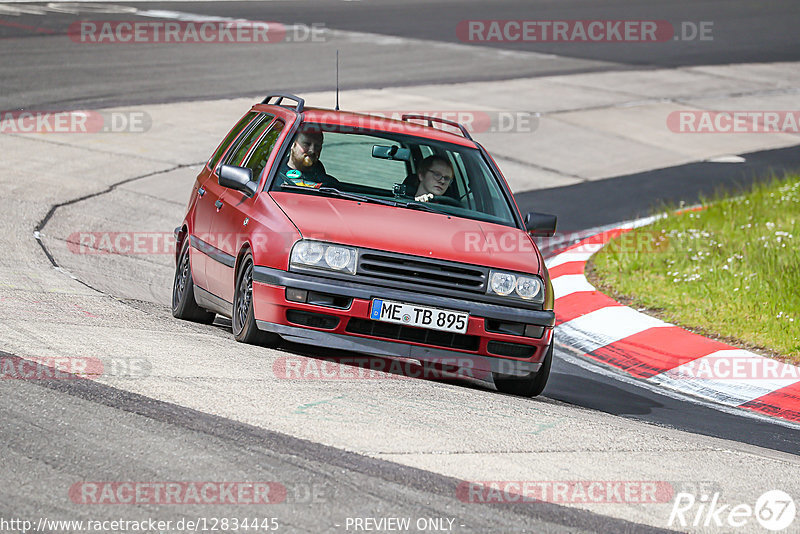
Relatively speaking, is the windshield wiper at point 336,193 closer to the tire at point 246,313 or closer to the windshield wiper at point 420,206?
the windshield wiper at point 420,206

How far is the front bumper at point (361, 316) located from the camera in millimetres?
6809

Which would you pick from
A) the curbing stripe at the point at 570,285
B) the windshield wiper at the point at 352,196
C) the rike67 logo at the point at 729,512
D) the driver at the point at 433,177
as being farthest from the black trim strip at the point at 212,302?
the curbing stripe at the point at 570,285

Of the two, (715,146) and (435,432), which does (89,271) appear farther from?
(715,146)

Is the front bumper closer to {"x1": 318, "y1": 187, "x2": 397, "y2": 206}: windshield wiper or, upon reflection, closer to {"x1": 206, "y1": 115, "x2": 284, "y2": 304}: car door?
{"x1": 206, "y1": 115, "x2": 284, "y2": 304}: car door

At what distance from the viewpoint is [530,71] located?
78.5 ft

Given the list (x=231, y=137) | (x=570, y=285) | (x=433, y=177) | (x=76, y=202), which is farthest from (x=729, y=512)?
(x=76, y=202)

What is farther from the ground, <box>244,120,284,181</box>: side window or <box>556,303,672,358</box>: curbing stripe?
<box>244,120,284,181</box>: side window

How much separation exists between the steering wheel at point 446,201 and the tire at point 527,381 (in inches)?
47.4

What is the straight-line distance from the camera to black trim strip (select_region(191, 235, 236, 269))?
25.0 feet

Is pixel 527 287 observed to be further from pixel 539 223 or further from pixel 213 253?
pixel 213 253

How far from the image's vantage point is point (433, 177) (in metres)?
8.04

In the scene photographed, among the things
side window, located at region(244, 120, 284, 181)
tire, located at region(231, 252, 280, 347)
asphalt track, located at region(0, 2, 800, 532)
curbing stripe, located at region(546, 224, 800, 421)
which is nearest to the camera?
asphalt track, located at region(0, 2, 800, 532)

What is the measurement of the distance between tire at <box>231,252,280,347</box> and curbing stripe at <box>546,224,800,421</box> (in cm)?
297

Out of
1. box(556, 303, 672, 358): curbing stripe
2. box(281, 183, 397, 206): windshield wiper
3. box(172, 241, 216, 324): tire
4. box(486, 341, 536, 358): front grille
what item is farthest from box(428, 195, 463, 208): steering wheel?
box(556, 303, 672, 358): curbing stripe
